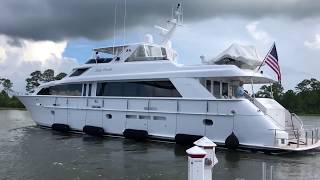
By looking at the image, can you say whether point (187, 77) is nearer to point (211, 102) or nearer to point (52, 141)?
point (211, 102)

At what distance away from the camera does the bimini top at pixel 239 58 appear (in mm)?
17672

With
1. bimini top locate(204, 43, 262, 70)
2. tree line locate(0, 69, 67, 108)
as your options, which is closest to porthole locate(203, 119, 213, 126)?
bimini top locate(204, 43, 262, 70)

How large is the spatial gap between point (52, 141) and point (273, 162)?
960 cm

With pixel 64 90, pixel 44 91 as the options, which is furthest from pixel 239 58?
pixel 44 91

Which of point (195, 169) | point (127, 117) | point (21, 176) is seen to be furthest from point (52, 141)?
→ point (195, 169)

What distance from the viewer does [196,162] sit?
6.57m

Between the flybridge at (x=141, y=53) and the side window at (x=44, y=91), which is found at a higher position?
the flybridge at (x=141, y=53)

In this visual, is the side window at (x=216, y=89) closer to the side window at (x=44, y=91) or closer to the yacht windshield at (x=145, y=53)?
the yacht windshield at (x=145, y=53)

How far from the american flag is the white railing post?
1146 centimetres

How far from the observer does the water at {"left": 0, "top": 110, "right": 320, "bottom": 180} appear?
1170cm

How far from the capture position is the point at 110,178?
438 inches

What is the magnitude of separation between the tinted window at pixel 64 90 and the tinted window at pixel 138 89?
163 centimetres

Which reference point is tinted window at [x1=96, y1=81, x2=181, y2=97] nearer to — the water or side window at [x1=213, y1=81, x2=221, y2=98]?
side window at [x1=213, y1=81, x2=221, y2=98]

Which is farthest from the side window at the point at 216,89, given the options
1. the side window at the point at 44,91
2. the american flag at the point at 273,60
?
the side window at the point at 44,91
